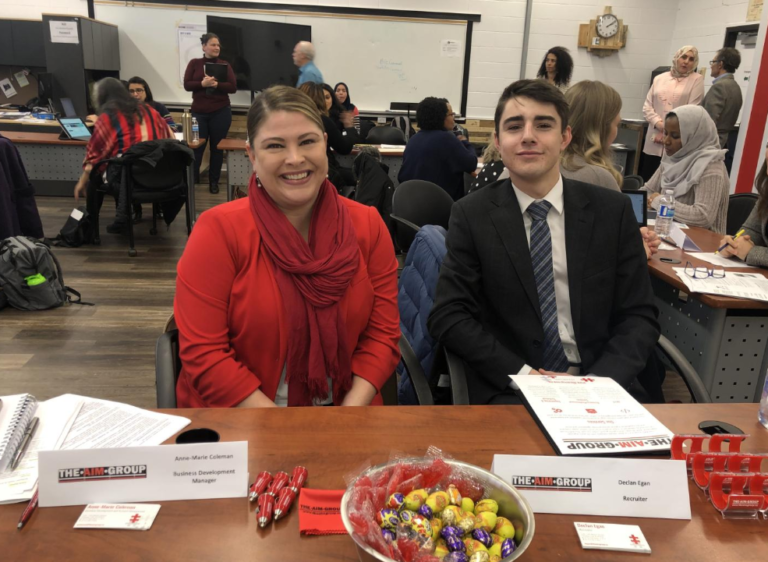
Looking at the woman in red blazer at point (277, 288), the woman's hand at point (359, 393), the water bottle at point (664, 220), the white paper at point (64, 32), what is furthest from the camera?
the white paper at point (64, 32)

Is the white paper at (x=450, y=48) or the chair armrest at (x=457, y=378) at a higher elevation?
the white paper at (x=450, y=48)

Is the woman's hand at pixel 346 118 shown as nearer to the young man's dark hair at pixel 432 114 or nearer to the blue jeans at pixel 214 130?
the young man's dark hair at pixel 432 114

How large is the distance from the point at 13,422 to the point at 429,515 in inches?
28.5

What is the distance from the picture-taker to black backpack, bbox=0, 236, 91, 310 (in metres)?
3.78

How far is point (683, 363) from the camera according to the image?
1616mm

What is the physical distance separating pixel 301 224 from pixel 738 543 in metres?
1.15

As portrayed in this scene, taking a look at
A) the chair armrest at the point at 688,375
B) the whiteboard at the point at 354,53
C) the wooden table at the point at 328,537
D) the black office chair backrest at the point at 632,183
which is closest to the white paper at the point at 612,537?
the wooden table at the point at 328,537

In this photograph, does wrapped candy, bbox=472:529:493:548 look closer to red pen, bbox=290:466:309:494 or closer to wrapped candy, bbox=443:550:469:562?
wrapped candy, bbox=443:550:469:562

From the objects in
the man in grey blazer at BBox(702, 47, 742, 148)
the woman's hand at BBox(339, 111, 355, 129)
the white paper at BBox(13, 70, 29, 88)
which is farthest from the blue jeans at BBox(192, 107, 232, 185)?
the man in grey blazer at BBox(702, 47, 742, 148)

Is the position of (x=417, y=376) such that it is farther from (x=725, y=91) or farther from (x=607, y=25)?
(x=607, y=25)

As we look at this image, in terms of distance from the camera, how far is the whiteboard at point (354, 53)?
7812 millimetres

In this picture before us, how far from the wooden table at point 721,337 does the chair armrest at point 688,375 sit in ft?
1.49

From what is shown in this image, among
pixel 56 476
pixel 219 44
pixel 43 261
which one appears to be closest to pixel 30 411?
pixel 56 476

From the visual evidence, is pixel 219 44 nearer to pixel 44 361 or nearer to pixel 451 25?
pixel 451 25
